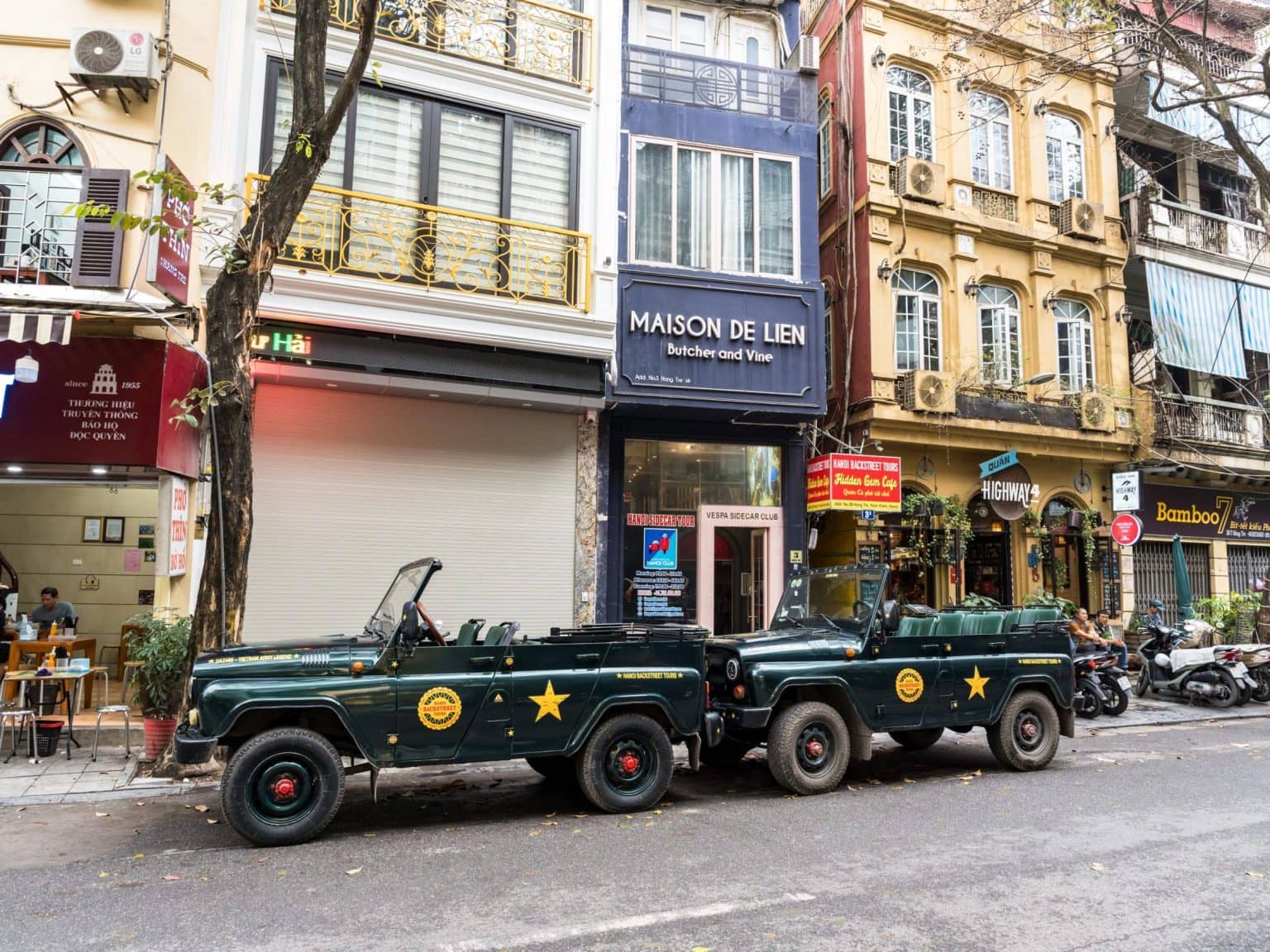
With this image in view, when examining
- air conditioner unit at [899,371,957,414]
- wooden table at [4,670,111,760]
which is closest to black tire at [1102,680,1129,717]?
air conditioner unit at [899,371,957,414]

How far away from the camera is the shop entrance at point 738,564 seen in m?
14.1

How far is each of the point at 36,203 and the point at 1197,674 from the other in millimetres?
16740

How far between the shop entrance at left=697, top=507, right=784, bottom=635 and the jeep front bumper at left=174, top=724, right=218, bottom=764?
29.2 ft

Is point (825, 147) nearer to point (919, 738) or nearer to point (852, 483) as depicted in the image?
point (852, 483)

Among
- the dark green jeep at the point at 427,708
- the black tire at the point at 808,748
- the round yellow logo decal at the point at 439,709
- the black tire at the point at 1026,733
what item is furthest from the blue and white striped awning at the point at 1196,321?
the round yellow logo decal at the point at 439,709

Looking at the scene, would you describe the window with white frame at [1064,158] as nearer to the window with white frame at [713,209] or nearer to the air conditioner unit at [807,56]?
the air conditioner unit at [807,56]

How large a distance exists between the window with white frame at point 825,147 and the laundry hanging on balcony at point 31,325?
1309 cm

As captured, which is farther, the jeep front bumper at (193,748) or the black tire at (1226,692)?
the black tire at (1226,692)

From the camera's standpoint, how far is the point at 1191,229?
19734 millimetres

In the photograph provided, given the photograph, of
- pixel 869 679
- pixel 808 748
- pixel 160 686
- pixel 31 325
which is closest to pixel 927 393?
pixel 869 679

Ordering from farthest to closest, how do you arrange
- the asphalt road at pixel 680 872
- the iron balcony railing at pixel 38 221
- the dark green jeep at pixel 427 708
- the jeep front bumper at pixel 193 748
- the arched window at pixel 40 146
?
the arched window at pixel 40 146, the iron balcony railing at pixel 38 221, the dark green jeep at pixel 427 708, the jeep front bumper at pixel 193 748, the asphalt road at pixel 680 872

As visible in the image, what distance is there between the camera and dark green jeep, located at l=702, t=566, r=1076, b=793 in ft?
25.5

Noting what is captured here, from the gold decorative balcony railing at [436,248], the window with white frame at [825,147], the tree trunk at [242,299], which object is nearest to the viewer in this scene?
the tree trunk at [242,299]

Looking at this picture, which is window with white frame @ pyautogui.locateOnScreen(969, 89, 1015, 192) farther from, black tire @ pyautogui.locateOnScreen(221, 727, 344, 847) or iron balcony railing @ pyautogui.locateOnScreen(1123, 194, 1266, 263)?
black tire @ pyautogui.locateOnScreen(221, 727, 344, 847)
